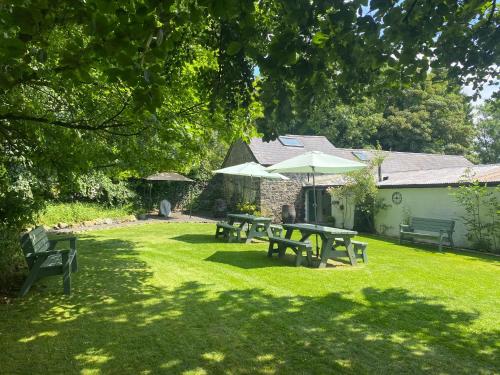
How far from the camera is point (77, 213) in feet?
53.2

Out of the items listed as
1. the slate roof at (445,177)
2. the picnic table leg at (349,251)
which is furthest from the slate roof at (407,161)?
the picnic table leg at (349,251)

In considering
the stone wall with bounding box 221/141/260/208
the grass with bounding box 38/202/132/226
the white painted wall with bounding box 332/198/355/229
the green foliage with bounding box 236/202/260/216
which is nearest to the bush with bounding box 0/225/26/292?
the grass with bounding box 38/202/132/226

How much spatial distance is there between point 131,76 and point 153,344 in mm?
2994

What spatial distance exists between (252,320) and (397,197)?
11.6 m

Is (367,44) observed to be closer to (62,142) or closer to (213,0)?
(213,0)

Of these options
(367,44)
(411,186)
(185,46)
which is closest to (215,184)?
(411,186)

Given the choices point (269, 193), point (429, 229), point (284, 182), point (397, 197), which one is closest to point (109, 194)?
point (269, 193)

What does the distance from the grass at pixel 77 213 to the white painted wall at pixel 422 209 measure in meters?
12.2

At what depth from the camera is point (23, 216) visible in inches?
257

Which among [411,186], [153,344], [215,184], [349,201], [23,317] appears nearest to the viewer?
[153,344]

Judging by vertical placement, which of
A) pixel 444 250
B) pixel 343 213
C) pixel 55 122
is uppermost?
pixel 55 122

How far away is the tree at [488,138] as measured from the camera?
151 feet

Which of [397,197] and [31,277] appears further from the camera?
[397,197]

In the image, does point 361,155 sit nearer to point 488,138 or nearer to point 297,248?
point 297,248
